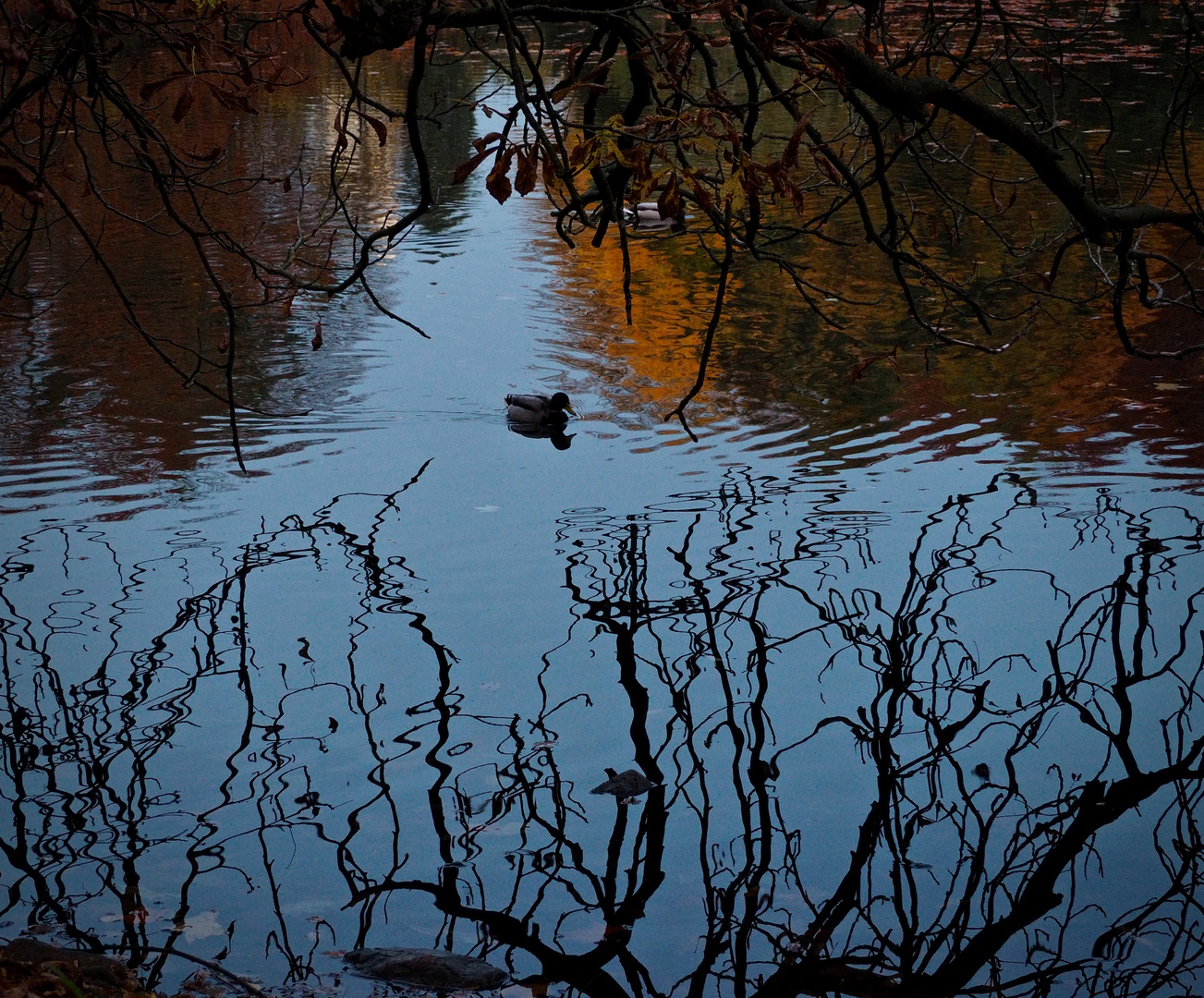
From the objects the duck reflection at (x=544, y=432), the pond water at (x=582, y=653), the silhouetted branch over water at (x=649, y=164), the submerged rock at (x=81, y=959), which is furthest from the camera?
the duck reflection at (x=544, y=432)

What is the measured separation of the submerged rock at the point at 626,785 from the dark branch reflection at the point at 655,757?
0.07 feet

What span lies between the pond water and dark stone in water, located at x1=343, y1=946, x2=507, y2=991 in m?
0.10

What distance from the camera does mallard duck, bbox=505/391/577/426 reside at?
29.1ft

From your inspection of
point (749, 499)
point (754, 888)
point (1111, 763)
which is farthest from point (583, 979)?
point (749, 499)

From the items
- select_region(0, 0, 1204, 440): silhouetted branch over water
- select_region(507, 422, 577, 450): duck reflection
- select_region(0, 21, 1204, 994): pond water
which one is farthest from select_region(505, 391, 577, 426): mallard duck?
select_region(0, 0, 1204, 440): silhouetted branch over water

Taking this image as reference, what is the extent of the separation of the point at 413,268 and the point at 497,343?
315 centimetres

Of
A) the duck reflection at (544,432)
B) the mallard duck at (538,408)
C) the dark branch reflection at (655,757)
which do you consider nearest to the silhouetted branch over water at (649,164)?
the dark branch reflection at (655,757)

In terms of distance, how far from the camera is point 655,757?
16.9 ft

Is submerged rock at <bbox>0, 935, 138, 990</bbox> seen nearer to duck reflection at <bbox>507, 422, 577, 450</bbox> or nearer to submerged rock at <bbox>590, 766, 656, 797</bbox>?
submerged rock at <bbox>590, 766, 656, 797</bbox>

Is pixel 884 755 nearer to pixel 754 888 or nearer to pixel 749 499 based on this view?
pixel 754 888

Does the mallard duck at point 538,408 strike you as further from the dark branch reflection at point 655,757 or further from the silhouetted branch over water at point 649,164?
the dark branch reflection at point 655,757

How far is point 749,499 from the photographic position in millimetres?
7613

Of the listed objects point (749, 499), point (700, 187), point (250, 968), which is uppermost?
point (700, 187)

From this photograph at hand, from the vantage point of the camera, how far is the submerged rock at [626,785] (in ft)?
16.1
